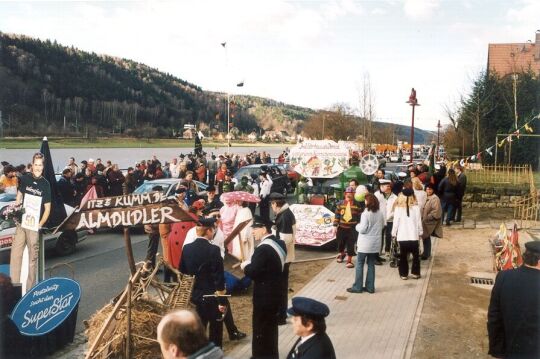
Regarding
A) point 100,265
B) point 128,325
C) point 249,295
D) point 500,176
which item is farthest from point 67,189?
point 500,176

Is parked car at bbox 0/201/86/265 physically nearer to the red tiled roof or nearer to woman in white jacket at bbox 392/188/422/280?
woman in white jacket at bbox 392/188/422/280

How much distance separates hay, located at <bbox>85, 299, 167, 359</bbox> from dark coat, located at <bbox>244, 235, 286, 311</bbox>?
1.08m

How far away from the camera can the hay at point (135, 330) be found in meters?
4.77

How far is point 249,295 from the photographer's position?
8375 mm

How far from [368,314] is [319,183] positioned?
24.0ft

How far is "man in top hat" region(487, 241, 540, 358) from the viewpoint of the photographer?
12.5 feet

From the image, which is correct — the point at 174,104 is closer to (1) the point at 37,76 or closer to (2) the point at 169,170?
(1) the point at 37,76

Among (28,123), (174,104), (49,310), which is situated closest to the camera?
(49,310)

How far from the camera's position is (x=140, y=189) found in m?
14.2

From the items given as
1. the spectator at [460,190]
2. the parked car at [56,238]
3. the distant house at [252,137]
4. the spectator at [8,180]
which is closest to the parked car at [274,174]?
the spectator at [460,190]

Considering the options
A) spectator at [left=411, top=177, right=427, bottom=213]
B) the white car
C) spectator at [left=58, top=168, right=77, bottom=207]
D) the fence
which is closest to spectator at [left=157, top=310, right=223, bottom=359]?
the white car

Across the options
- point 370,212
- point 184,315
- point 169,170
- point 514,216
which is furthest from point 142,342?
point 169,170

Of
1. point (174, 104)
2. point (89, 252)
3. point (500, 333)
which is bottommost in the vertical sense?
point (89, 252)

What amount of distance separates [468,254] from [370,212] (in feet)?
15.4
